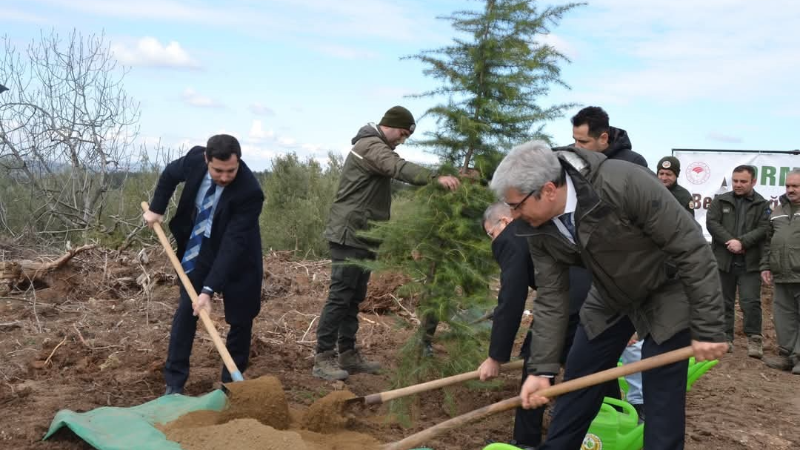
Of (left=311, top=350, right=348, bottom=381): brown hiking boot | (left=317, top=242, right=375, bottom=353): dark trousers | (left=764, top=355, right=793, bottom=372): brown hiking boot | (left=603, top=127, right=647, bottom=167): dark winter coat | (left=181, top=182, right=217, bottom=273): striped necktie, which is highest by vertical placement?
(left=603, top=127, right=647, bottom=167): dark winter coat

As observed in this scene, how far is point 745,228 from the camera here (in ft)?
26.6

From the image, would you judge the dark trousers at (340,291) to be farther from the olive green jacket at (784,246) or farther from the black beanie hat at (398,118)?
the olive green jacket at (784,246)

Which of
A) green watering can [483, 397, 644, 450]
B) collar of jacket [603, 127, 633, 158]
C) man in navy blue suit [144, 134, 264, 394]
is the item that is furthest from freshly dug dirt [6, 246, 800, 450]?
collar of jacket [603, 127, 633, 158]

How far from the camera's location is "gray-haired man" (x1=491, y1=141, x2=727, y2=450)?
10.2ft

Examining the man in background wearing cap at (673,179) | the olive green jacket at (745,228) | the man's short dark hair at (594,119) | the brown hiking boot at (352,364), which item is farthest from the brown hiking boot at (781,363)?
the brown hiking boot at (352,364)

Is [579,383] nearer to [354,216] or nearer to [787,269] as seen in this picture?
[354,216]

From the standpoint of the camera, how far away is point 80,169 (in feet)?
46.9

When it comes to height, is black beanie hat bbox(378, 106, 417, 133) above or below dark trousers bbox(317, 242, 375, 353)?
above

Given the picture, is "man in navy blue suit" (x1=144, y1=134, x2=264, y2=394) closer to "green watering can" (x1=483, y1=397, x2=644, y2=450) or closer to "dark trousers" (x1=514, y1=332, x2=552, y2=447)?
"dark trousers" (x1=514, y1=332, x2=552, y2=447)

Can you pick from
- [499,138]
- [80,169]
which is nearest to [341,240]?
[499,138]

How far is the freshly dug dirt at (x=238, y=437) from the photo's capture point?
3654 millimetres

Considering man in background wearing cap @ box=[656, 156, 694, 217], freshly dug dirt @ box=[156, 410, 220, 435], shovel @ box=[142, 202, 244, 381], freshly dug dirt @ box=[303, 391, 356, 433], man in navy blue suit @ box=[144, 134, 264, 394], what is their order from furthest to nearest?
man in background wearing cap @ box=[656, 156, 694, 217] < man in navy blue suit @ box=[144, 134, 264, 394] < shovel @ box=[142, 202, 244, 381] < freshly dug dirt @ box=[303, 391, 356, 433] < freshly dug dirt @ box=[156, 410, 220, 435]

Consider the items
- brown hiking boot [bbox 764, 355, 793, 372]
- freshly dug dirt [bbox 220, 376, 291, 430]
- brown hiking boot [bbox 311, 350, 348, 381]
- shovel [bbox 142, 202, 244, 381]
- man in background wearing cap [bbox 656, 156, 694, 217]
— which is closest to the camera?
freshly dug dirt [bbox 220, 376, 291, 430]

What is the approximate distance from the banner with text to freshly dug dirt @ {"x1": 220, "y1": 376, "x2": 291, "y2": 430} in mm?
8792
